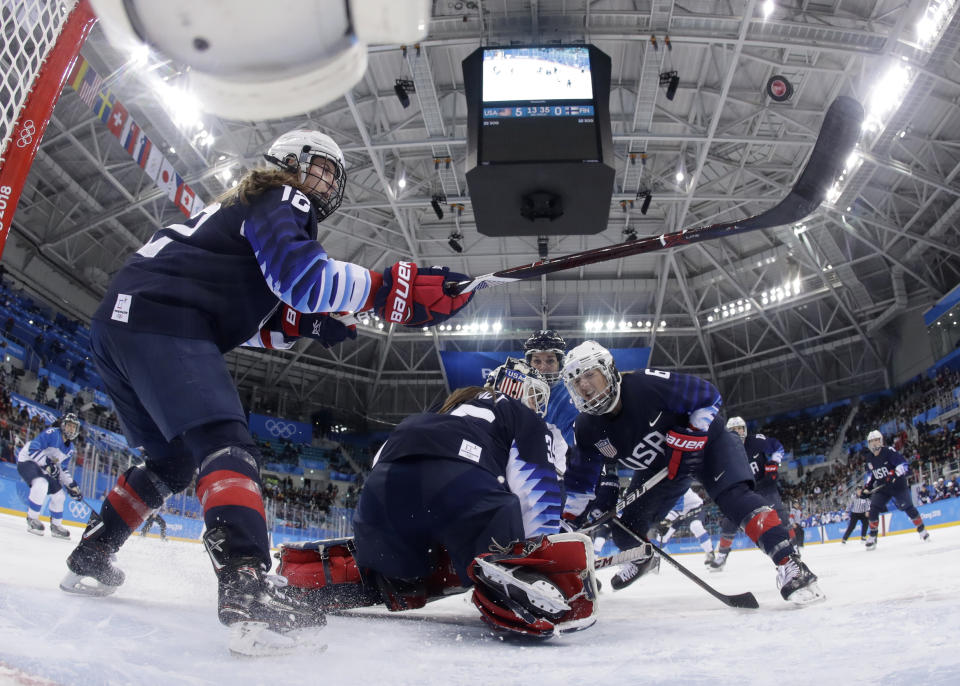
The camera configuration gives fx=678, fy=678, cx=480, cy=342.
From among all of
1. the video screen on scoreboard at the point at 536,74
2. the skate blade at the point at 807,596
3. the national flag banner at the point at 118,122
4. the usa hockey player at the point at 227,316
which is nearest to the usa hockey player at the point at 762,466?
the video screen on scoreboard at the point at 536,74

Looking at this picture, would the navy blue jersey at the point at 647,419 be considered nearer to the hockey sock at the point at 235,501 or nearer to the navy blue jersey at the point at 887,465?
the hockey sock at the point at 235,501

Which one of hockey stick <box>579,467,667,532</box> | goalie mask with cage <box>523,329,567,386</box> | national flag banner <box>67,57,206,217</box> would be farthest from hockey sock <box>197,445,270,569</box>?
national flag banner <box>67,57,206,217</box>

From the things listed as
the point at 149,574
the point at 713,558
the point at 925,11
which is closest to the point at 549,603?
the point at 149,574

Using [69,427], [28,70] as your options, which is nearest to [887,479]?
[69,427]

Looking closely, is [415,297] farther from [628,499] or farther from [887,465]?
[887,465]

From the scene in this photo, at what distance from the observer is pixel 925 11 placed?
363 inches

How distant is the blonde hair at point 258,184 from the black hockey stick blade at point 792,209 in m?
0.48

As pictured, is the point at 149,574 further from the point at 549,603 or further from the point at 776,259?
the point at 776,259

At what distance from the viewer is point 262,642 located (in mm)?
1177

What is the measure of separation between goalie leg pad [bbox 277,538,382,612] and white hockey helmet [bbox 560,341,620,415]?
4.15ft

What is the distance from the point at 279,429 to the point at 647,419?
62.2 ft

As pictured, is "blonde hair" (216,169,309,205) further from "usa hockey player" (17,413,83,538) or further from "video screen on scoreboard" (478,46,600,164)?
"video screen on scoreboard" (478,46,600,164)

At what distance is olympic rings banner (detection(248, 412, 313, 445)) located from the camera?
2011 cm

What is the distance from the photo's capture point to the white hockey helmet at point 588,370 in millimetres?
2977
